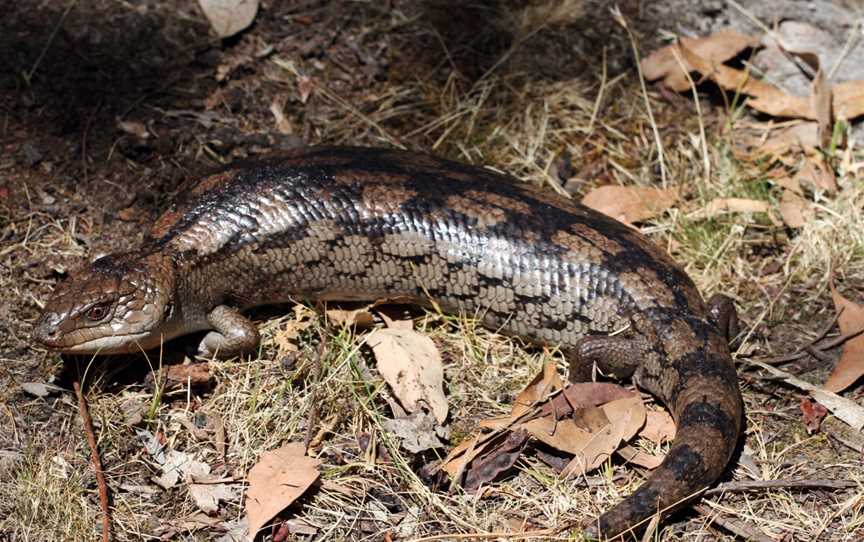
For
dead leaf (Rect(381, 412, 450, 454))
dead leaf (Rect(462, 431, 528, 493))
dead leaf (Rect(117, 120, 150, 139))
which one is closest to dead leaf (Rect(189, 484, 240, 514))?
dead leaf (Rect(381, 412, 450, 454))

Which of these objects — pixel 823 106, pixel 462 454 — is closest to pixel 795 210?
pixel 823 106

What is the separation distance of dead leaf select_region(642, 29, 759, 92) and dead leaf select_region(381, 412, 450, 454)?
11.7ft

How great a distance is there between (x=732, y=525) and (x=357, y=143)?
12.2ft

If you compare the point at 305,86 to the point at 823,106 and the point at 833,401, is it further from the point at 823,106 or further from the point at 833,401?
the point at 833,401

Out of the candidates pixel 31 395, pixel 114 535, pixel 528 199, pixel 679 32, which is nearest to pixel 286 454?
pixel 114 535

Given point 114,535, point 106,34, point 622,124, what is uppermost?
point 106,34

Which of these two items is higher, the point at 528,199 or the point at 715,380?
the point at 528,199

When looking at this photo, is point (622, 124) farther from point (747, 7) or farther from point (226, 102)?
point (226, 102)

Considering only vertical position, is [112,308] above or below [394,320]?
above

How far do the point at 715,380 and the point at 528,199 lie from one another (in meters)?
1.60

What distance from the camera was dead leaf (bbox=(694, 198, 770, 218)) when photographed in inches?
277

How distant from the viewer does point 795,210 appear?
704 cm

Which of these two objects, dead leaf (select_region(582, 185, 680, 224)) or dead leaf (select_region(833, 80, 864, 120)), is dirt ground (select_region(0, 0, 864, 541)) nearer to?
dead leaf (select_region(582, 185, 680, 224))

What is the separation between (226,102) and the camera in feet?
24.7
